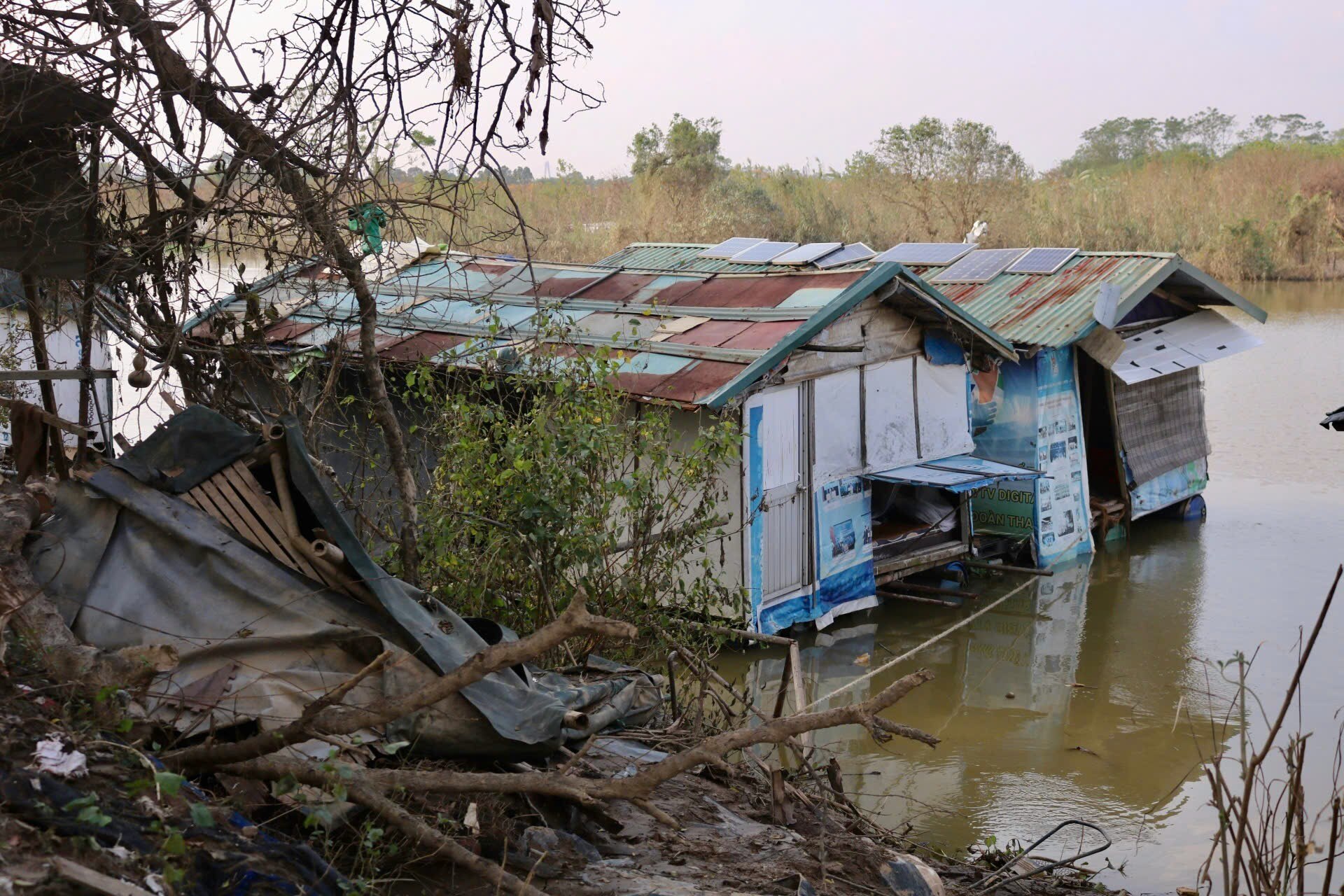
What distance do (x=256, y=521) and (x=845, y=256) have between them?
9.56 metres

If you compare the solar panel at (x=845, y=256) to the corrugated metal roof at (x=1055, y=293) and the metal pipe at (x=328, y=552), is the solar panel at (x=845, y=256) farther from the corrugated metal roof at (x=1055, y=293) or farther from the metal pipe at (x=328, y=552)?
the metal pipe at (x=328, y=552)

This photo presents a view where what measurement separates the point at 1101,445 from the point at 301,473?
42.5ft

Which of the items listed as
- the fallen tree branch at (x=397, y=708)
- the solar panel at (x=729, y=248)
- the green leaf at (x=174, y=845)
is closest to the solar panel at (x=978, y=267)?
the solar panel at (x=729, y=248)

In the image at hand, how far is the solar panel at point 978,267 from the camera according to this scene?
14518 millimetres

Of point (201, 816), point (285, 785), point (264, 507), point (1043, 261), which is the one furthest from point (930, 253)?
point (201, 816)

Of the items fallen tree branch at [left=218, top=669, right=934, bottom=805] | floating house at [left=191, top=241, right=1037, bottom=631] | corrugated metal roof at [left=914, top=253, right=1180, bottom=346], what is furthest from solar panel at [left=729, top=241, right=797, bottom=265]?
fallen tree branch at [left=218, top=669, right=934, bottom=805]

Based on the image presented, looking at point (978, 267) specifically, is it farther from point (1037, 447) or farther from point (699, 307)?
point (699, 307)

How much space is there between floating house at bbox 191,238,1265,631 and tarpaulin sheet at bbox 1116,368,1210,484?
0.03m

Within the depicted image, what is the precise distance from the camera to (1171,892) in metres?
6.34

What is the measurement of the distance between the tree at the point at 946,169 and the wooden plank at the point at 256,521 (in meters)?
27.1

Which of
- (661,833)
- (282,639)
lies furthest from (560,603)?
(282,639)

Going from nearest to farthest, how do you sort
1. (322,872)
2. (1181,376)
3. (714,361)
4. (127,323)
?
(322,872)
(127,323)
(714,361)
(1181,376)

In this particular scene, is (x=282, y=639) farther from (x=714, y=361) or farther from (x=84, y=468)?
(x=714, y=361)

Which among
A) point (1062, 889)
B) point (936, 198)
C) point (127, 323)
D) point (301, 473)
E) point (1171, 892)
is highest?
point (936, 198)
